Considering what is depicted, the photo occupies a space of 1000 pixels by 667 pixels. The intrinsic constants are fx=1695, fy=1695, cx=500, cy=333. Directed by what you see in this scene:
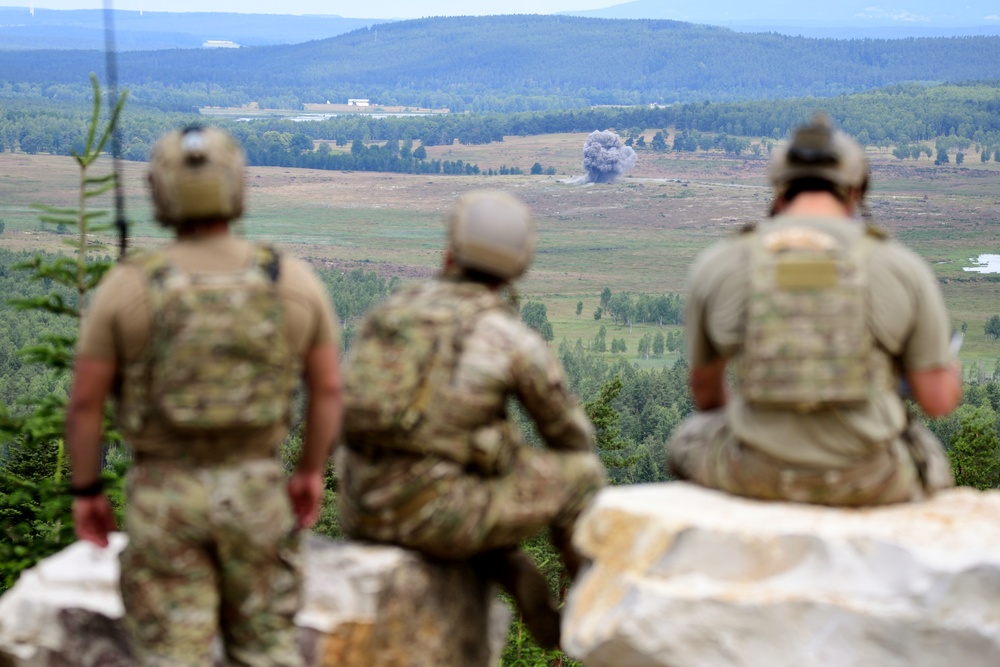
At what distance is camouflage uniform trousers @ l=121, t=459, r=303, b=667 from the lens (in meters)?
5.25

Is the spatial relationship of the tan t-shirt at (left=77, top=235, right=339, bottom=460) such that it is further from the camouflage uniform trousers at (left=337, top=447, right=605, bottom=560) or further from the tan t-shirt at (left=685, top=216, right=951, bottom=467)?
the tan t-shirt at (left=685, top=216, right=951, bottom=467)

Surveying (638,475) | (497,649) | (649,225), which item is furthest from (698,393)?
(649,225)

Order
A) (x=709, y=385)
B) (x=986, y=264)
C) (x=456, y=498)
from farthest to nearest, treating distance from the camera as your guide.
Result: (x=986, y=264)
(x=709, y=385)
(x=456, y=498)

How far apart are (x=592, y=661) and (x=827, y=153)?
2030 mm

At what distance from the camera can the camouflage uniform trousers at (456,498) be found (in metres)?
6.03

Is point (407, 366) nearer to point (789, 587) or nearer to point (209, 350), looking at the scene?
point (209, 350)

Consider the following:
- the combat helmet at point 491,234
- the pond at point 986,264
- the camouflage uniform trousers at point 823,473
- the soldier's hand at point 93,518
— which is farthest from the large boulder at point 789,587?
the pond at point 986,264

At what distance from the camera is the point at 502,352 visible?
19.5ft

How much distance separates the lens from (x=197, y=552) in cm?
530

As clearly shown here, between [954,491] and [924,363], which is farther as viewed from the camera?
[954,491]

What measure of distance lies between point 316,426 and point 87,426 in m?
0.71

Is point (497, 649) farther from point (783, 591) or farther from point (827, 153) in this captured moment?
point (827, 153)

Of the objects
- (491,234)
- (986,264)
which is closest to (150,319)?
(491,234)

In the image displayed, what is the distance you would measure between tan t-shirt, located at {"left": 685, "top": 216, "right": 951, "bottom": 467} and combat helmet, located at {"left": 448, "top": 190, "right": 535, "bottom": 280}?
64cm
